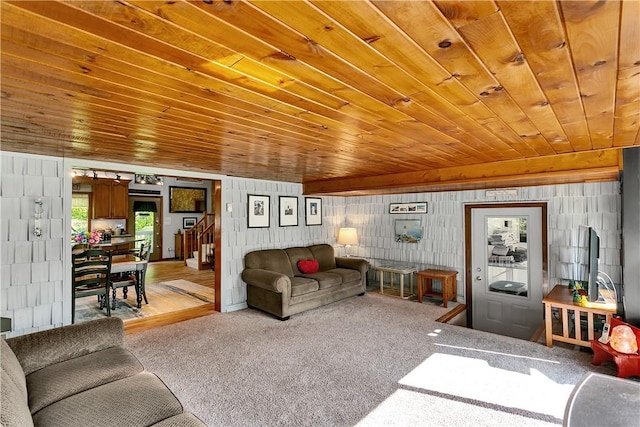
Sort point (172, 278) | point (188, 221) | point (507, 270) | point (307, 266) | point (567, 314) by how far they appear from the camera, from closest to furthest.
→ point (567, 314)
point (507, 270)
point (307, 266)
point (172, 278)
point (188, 221)

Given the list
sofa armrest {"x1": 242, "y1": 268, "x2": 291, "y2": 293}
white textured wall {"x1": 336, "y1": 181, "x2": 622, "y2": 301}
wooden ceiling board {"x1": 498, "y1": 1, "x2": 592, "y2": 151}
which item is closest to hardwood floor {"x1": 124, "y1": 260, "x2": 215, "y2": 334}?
sofa armrest {"x1": 242, "y1": 268, "x2": 291, "y2": 293}

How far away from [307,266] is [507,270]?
3354 millimetres

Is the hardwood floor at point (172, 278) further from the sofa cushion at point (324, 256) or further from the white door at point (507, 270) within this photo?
the white door at point (507, 270)

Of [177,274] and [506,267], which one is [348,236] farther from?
[177,274]

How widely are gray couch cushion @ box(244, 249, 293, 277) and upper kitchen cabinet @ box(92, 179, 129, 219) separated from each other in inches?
239

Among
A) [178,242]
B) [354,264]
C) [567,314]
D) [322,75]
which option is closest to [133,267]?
[354,264]

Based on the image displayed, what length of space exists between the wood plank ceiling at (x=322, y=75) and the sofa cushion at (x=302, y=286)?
240cm

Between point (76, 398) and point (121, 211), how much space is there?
878 centimetres

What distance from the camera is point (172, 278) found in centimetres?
736

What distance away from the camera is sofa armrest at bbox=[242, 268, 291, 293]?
4.50 meters

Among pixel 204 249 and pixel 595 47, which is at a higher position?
pixel 595 47

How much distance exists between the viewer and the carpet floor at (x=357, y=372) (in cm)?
239

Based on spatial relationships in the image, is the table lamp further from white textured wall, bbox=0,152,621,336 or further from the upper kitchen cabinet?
the upper kitchen cabinet

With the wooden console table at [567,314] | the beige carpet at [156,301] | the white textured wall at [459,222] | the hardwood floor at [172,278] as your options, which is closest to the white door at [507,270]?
the white textured wall at [459,222]
